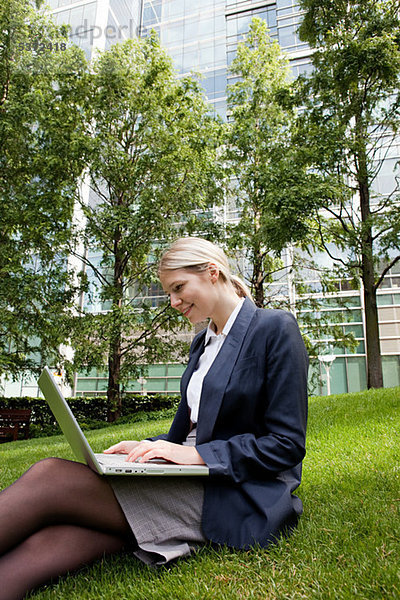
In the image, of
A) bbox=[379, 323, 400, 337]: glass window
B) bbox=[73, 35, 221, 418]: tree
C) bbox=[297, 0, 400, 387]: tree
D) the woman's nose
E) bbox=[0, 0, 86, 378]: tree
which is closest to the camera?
the woman's nose

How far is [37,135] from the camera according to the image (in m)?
14.3

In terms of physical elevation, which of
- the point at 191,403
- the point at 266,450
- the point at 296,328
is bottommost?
the point at 266,450

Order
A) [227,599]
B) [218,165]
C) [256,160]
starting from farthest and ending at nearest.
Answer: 1. [256,160]
2. [218,165]
3. [227,599]

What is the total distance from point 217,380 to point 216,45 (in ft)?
137

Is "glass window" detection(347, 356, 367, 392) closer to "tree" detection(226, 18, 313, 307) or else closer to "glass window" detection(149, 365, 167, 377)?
"tree" detection(226, 18, 313, 307)

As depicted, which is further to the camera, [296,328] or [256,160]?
[256,160]

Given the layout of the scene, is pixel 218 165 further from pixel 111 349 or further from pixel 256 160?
pixel 111 349

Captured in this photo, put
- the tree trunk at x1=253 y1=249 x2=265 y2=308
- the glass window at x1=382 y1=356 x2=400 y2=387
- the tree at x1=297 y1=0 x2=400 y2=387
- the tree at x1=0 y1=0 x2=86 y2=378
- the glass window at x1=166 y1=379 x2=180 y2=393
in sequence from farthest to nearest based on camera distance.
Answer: the glass window at x1=166 y1=379 x2=180 y2=393
the glass window at x1=382 y1=356 x2=400 y2=387
the tree trunk at x1=253 y1=249 x2=265 y2=308
the tree at x1=0 y1=0 x2=86 y2=378
the tree at x1=297 y1=0 x2=400 y2=387

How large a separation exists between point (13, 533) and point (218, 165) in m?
14.5

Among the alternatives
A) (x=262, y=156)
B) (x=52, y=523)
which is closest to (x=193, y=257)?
(x=52, y=523)

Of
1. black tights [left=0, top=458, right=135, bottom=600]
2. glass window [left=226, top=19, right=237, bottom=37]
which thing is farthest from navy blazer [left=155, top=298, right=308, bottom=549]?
glass window [left=226, top=19, right=237, bottom=37]

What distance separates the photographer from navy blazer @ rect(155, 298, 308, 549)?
5.97 feet

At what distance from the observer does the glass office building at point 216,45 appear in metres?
24.5

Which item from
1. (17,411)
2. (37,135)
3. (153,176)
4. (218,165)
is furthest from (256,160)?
(17,411)
